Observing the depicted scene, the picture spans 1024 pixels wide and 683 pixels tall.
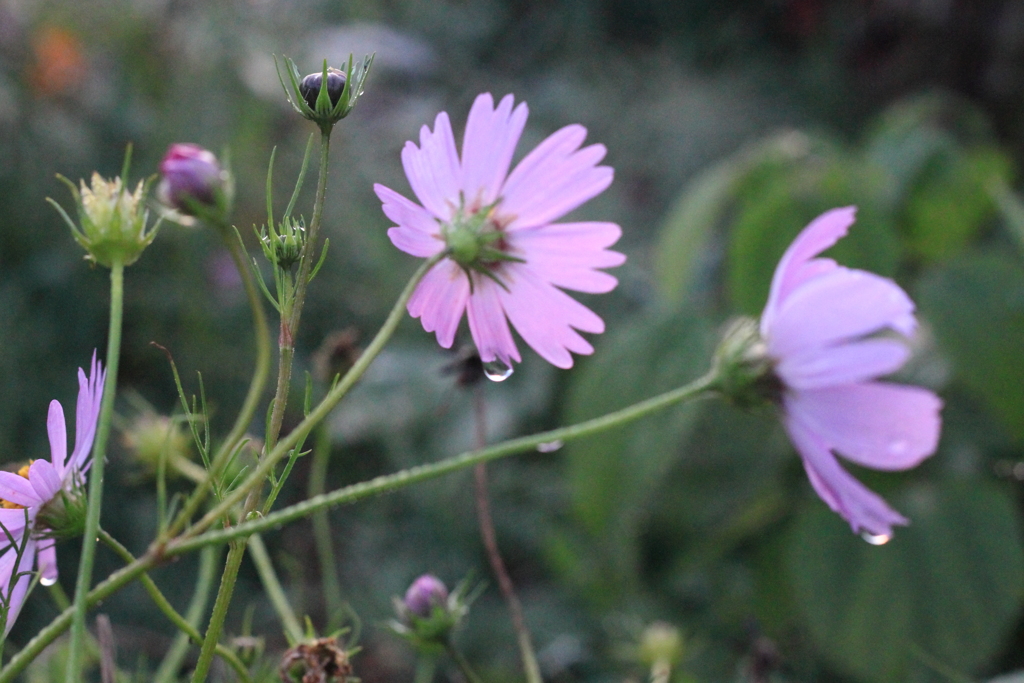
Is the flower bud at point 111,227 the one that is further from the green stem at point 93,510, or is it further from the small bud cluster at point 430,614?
the small bud cluster at point 430,614

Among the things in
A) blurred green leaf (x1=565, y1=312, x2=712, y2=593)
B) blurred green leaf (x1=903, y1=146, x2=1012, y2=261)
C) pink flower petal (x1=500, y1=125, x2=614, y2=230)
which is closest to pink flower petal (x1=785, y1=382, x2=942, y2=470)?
pink flower petal (x1=500, y1=125, x2=614, y2=230)

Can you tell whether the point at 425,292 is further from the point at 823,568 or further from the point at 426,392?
the point at 426,392

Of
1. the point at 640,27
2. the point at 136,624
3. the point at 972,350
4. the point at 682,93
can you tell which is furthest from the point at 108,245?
the point at 640,27

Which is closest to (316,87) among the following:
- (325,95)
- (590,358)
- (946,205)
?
(325,95)

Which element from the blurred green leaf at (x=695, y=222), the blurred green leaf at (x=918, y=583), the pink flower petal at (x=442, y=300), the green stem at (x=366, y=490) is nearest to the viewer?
the green stem at (x=366, y=490)

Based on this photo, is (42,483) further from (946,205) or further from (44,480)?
(946,205)

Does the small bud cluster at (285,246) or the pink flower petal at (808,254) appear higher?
the small bud cluster at (285,246)

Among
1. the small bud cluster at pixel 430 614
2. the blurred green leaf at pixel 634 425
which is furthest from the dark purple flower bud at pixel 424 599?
the blurred green leaf at pixel 634 425
